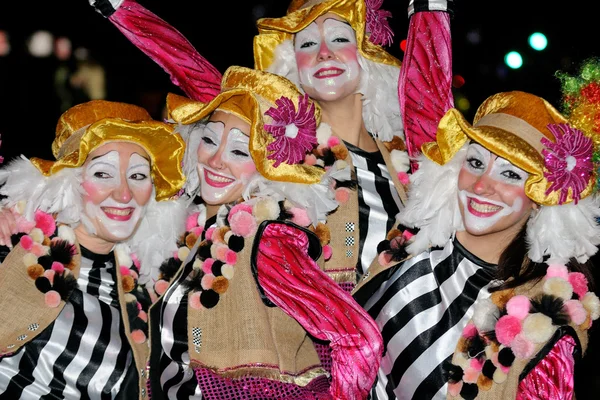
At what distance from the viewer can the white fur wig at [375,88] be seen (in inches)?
213

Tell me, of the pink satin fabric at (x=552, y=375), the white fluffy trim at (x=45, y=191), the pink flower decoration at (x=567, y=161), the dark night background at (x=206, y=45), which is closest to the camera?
the pink satin fabric at (x=552, y=375)

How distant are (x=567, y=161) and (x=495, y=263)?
0.55m

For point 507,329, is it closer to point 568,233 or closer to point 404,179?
point 568,233

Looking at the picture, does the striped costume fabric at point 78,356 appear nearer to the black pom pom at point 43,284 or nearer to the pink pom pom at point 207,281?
the black pom pom at point 43,284

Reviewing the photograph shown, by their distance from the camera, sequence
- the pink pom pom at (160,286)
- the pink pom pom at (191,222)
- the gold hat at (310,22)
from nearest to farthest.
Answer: the pink pom pom at (160,286) → the pink pom pom at (191,222) → the gold hat at (310,22)

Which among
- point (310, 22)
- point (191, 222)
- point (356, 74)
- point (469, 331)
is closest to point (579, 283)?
point (469, 331)

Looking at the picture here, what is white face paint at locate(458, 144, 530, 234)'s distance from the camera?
4441 mm

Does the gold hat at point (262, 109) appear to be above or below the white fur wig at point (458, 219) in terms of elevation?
above

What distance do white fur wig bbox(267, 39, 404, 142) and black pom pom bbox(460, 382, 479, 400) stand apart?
1614mm

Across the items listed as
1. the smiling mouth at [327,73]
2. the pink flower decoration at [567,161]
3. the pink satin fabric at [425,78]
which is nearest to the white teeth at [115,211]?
the smiling mouth at [327,73]

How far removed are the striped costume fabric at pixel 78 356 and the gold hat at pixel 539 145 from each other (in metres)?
1.79

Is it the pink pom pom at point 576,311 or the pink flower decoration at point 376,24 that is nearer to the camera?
the pink pom pom at point 576,311

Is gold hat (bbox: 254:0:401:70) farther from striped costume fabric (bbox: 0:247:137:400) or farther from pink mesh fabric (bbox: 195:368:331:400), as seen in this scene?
pink mesh fabric (bbox: 195:368:331:400)

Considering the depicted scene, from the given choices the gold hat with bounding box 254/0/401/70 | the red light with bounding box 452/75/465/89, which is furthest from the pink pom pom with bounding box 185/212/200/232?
the red light with bounding box 452/75/465/89
